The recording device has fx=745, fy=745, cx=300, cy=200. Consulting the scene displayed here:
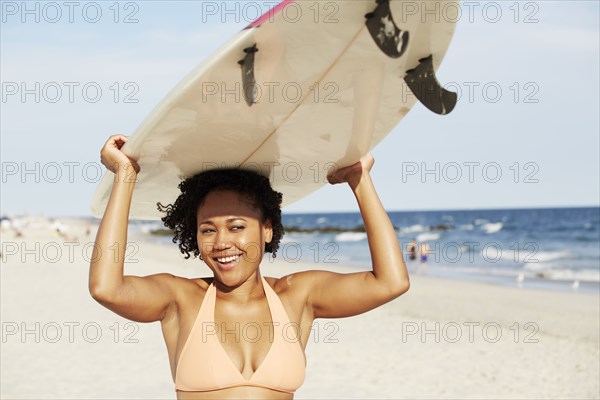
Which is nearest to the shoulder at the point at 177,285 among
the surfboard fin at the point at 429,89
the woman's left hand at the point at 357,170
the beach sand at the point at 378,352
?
the woman's left hand at the point at 357,170

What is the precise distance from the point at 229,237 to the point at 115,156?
0.49 metres

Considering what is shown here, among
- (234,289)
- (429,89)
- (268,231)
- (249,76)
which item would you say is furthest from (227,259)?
(429,89)

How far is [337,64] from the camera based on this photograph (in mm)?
2258

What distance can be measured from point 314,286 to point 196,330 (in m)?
0.51

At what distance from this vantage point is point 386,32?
2.07m

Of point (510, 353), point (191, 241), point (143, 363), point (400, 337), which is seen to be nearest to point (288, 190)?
point (191, 241)

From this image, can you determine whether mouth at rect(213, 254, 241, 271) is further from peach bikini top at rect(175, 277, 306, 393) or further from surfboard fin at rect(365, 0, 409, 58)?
surfboard fin at rect(365, 0, 409, 58)

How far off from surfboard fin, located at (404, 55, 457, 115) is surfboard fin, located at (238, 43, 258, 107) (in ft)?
1.66

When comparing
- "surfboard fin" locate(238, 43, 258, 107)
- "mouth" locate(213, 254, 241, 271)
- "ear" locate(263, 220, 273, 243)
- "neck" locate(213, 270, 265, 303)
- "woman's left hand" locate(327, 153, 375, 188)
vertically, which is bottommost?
"neck" locate(213, 270, 265, 303)

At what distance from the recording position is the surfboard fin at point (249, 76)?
2.09 metres

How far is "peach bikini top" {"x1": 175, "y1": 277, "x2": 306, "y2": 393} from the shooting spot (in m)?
2.51

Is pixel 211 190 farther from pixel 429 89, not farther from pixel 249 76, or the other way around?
pixel 429 89

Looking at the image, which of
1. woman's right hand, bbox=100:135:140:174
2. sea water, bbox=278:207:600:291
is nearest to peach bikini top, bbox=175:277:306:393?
woman's right hand, bbox=100:135:140:174

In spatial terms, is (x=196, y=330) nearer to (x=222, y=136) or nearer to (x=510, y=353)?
(x=222, y=136)
